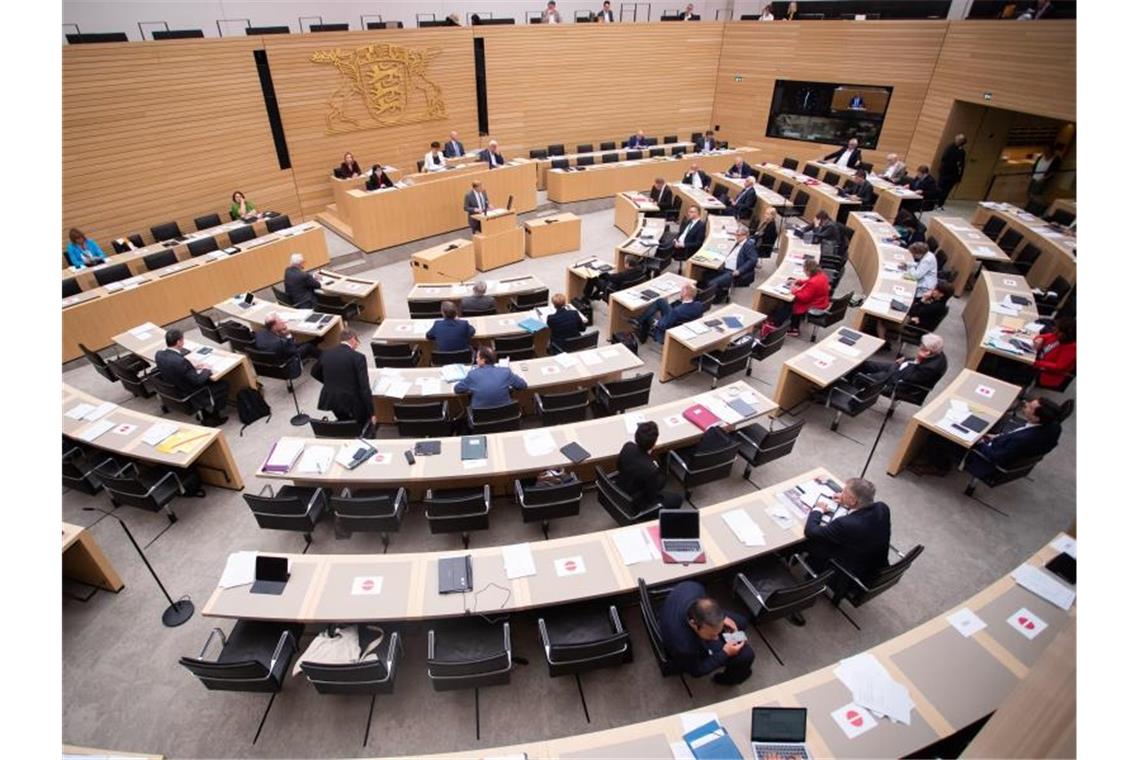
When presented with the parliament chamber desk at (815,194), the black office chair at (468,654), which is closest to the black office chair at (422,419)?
the black office chair at (468,654)

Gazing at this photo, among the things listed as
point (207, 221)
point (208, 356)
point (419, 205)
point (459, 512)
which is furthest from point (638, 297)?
point (207, 221)

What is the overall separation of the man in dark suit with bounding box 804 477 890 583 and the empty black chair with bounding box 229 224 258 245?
39.6 feet

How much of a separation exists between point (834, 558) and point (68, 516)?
848 cm

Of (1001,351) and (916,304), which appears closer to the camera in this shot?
(1001,351)

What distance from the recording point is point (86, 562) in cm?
533

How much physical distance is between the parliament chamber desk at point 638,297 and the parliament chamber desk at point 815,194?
611 centimetres

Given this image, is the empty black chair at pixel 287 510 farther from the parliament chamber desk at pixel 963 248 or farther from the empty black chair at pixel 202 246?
the parliament chamber desk at pixel 963 248

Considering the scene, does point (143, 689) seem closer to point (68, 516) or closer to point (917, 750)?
point (68, 516)

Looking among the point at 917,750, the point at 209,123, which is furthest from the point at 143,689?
the point at 209,123

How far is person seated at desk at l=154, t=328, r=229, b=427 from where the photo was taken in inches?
277

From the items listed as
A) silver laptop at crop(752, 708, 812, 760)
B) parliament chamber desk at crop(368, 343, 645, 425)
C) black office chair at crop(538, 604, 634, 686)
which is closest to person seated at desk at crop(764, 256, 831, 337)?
parliament chamber desk at crop(368, 343, 645, 425)

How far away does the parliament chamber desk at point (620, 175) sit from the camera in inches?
632

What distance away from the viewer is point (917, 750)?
11.1ft

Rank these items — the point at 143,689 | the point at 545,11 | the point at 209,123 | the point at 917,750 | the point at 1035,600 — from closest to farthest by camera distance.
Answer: the point at 917,750, the point at 1035,600, the point at 143,689, the point at 209,123, the point at 545,11
